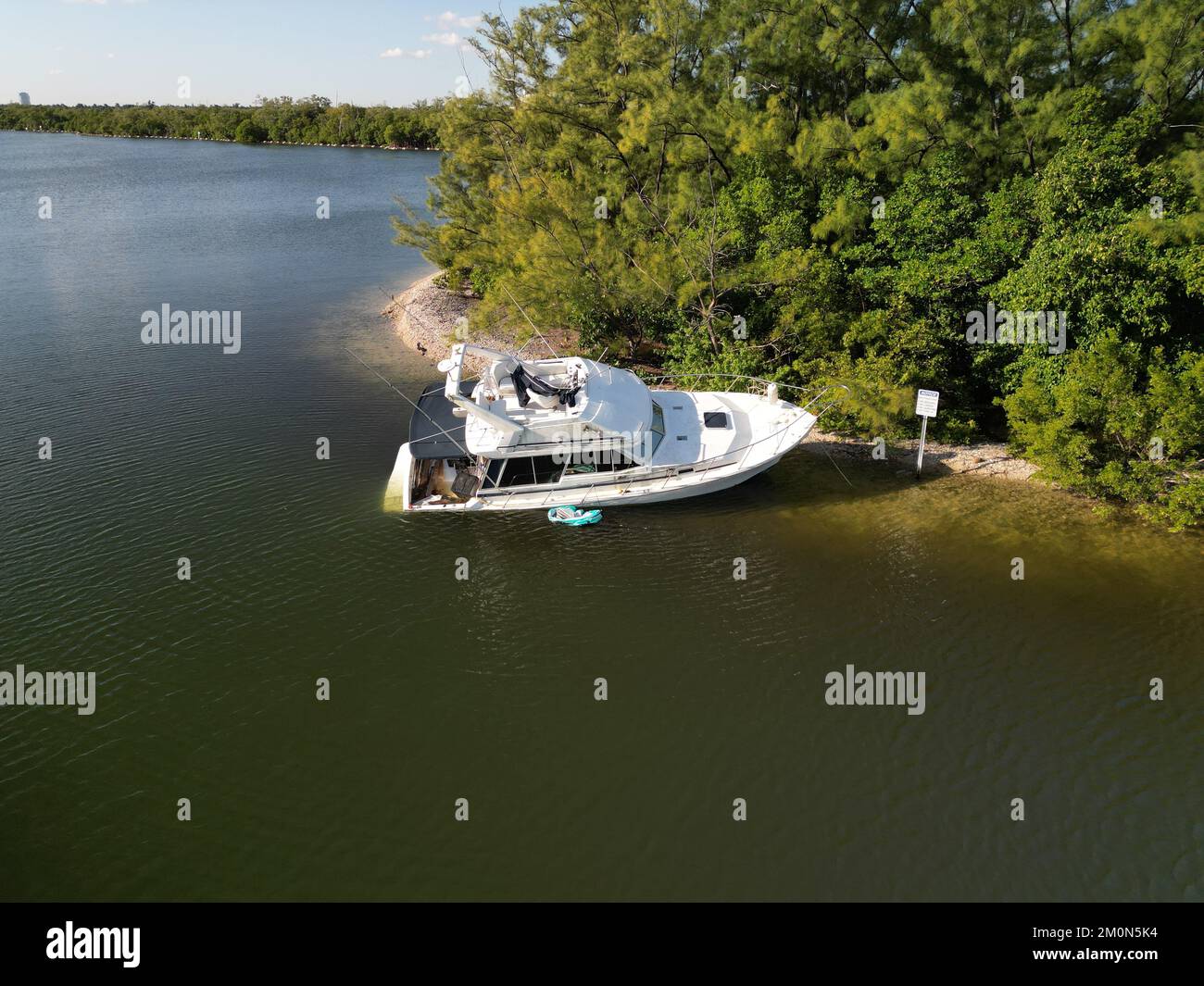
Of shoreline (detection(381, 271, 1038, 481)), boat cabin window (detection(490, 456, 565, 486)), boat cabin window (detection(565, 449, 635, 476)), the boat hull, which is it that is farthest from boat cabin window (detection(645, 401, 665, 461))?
shoreline (detection(381, 271, 1038, 481))

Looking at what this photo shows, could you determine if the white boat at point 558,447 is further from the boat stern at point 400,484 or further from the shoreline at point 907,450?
the shoreline at point 907,450

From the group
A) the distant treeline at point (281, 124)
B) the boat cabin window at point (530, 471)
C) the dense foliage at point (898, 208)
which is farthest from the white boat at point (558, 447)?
the distant treeline at point (281, 124)

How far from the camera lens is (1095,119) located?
992 inches

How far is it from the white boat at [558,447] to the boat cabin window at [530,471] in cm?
3

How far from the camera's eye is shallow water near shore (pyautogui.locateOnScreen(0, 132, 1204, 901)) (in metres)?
13.4

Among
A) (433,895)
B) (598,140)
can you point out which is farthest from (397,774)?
(598,140)

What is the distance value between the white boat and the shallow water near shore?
3.18 feet

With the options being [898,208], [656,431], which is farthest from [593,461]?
[898,208]

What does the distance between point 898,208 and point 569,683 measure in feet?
71.2

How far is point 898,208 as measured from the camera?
91.6ft

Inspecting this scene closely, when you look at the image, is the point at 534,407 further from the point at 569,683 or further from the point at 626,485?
the point at 569,683

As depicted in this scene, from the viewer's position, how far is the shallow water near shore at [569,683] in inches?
529

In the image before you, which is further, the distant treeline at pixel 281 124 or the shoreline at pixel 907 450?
the distant treeline at pixel 281 124
